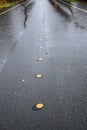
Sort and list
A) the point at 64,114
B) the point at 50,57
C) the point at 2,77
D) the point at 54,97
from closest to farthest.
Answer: the point at 64,114, the point at 54,97, the point at 2,77, the point at 50,57

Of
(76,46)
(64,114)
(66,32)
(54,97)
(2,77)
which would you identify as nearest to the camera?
(64,114)

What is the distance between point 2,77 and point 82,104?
7.81ft

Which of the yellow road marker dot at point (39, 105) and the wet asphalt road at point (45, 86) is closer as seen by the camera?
the wet asphalt road at point (45, 86)

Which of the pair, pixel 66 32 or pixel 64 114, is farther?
pixel 66 32

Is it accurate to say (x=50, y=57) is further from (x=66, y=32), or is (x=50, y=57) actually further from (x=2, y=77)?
(x=66, y=32)

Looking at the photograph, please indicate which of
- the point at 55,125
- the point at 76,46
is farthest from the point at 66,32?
the point at 55,125

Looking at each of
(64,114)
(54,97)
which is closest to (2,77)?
(54,97)

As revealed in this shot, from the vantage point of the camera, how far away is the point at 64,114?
3.67 metres

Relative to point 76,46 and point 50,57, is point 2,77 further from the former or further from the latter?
point 76,46

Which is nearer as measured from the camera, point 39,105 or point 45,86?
point 39,105

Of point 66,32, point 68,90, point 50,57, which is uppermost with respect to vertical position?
point 68,90

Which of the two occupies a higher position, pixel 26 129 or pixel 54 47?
pixel 26 129

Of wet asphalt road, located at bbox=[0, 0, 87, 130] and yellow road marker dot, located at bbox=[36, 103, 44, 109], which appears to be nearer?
wet asphalt road, located at bbox=[0, 0, 87, 130]

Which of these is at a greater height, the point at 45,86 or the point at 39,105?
the point at 39,105
